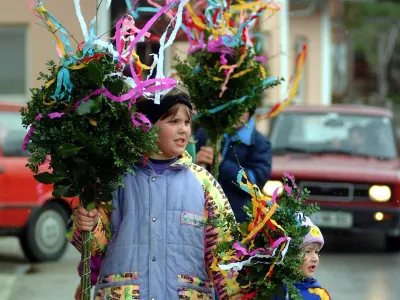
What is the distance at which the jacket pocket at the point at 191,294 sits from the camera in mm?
4168

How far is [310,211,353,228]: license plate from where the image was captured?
11672mm

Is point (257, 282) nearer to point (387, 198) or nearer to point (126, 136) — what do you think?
point (126, 136)

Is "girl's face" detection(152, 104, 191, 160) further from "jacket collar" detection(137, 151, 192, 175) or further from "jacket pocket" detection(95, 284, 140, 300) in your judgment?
"jacket pocket" detection(95, 284, 140, 300)

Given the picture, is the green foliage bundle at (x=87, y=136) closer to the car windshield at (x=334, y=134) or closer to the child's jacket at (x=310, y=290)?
the child's jacket at (x=310, y=290)

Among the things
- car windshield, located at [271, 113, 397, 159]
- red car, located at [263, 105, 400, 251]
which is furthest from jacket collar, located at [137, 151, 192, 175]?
car windshield, located at [271, 113, 397, 159]

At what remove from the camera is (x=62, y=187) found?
398cm

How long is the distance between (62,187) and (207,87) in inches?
89.4

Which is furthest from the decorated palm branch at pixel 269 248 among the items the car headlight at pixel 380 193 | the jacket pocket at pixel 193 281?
the car headlight at pixel 380 193

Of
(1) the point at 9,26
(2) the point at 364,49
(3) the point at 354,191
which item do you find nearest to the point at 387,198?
(3) the point at 354,191

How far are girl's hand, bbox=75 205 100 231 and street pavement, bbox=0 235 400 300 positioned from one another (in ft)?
17.1

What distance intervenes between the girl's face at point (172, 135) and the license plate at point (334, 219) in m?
7.51

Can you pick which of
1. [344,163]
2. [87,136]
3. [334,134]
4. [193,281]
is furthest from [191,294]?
[334,134]

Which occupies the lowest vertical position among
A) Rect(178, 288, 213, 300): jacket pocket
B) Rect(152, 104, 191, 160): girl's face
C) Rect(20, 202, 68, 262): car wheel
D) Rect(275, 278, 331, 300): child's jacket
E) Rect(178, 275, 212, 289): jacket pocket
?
Rect(20, 202, 68, 262): car wheel

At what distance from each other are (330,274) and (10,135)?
3637 millimetres
